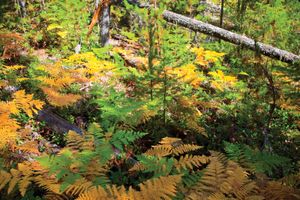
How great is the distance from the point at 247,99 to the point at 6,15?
9718mm

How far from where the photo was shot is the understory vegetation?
3.42 m

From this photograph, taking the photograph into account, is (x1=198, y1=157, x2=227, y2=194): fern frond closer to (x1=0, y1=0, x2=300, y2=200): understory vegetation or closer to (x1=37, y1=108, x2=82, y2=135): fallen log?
(x1=0, y1=0, x2=300, y2=200): understory vegetation

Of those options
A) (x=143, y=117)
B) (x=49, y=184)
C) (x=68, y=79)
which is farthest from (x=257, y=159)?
(x=68, y=79)

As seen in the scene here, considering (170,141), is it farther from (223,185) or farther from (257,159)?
(223,185)

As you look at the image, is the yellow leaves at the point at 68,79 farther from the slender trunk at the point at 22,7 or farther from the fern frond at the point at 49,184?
the slender trunk at the point at 22,7

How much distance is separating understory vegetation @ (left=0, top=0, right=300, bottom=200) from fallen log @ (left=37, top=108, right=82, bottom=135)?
0.9 inches

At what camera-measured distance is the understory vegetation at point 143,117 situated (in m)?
3.42

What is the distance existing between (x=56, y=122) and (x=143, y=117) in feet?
5.78

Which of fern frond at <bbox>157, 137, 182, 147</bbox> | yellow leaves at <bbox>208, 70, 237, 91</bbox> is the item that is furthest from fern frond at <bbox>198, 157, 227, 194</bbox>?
yellow leaves at <bbox>208, 70, 237, 91</bbox>

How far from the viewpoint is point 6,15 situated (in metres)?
11.6

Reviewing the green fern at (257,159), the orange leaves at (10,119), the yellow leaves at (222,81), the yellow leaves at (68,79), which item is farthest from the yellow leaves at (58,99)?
the yellow leaves at (222,81)

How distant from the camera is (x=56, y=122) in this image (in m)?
5.79

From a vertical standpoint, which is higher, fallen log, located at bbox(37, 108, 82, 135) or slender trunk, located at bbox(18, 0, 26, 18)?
slender trunk, located at bbox(18, 0, 26, 18)

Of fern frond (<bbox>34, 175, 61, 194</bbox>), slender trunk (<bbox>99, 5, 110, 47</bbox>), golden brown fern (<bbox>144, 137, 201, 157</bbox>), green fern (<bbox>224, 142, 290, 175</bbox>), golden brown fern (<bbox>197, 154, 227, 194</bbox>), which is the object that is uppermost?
slender trunk (<bbox>99, 5, 110, 47</bbox>)
